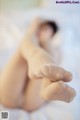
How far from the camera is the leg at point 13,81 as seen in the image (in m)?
1.08

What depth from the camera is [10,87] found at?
42.6 inches

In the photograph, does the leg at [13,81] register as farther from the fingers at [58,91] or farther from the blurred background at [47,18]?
Result: the fingers at [58,91]

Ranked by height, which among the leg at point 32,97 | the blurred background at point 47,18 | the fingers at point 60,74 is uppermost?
the blurred background at point 47,18

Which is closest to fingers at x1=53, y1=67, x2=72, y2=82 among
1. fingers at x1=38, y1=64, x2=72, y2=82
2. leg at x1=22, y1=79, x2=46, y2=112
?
fingers at x1=38, y1=64, x2=72, y2=82

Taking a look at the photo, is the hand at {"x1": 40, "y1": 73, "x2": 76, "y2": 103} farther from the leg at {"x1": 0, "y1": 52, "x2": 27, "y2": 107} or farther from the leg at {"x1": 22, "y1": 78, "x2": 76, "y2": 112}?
the leg at {"x1": 0, "y1": 52, "x2": 27, "y2": 107}

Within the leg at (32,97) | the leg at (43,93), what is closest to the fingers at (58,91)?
the leg at (43,93)

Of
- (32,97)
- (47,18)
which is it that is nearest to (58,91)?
(32,97)

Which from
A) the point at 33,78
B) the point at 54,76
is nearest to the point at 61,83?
the point at 54,76

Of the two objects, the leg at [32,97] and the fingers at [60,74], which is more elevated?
the fingers at [60,74]

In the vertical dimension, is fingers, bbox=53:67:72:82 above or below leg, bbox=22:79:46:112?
above

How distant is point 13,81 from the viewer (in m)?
1.08

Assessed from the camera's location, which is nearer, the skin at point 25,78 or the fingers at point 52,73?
the fingers at point 52,73

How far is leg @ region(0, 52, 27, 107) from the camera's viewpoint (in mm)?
1078

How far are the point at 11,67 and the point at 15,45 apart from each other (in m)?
0.09
